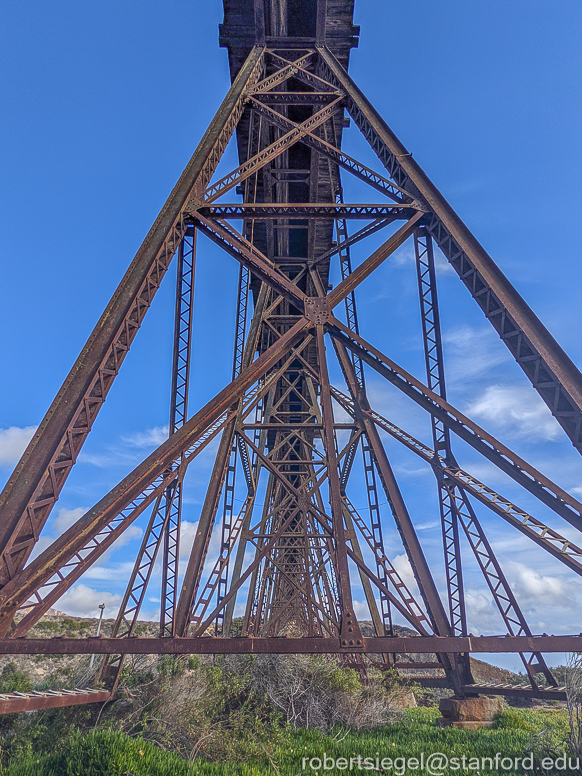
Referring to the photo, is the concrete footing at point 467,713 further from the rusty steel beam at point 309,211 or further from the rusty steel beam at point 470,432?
the rusty steel beam at point 309,211

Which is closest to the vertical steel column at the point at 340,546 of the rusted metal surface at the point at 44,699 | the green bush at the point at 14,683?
the rusted metal surface at the point at 44,699

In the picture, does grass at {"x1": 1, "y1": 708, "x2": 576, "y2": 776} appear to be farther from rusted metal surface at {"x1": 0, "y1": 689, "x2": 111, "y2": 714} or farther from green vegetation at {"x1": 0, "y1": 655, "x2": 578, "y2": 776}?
rusted metal surface at {"x1": 0, "y1": 689, "x2": 111, "y2": 714}

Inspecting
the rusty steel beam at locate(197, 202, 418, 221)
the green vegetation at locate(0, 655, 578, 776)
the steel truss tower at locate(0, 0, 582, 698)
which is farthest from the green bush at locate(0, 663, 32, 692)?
the rusty steel beam at locate(197, 202, 418, 221)

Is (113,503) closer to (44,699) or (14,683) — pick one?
(44,699)

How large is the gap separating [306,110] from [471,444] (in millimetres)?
9330

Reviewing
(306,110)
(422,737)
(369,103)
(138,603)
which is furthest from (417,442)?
(306,110)

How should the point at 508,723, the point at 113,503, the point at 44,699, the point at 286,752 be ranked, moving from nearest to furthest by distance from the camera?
the point at 113,503 < the point at 286,752 < the point at 44,699 < the point at 508,723

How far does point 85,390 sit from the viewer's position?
17.8 feet

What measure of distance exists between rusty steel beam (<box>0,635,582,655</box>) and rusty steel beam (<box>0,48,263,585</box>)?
1.31m

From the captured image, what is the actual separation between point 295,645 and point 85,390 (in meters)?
3.67

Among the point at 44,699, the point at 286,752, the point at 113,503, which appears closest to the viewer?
the point at 113,503

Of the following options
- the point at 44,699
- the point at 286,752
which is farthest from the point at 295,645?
the point at 44,699

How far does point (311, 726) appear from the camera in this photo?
9.59m

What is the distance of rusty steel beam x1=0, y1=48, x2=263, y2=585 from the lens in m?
4.72
